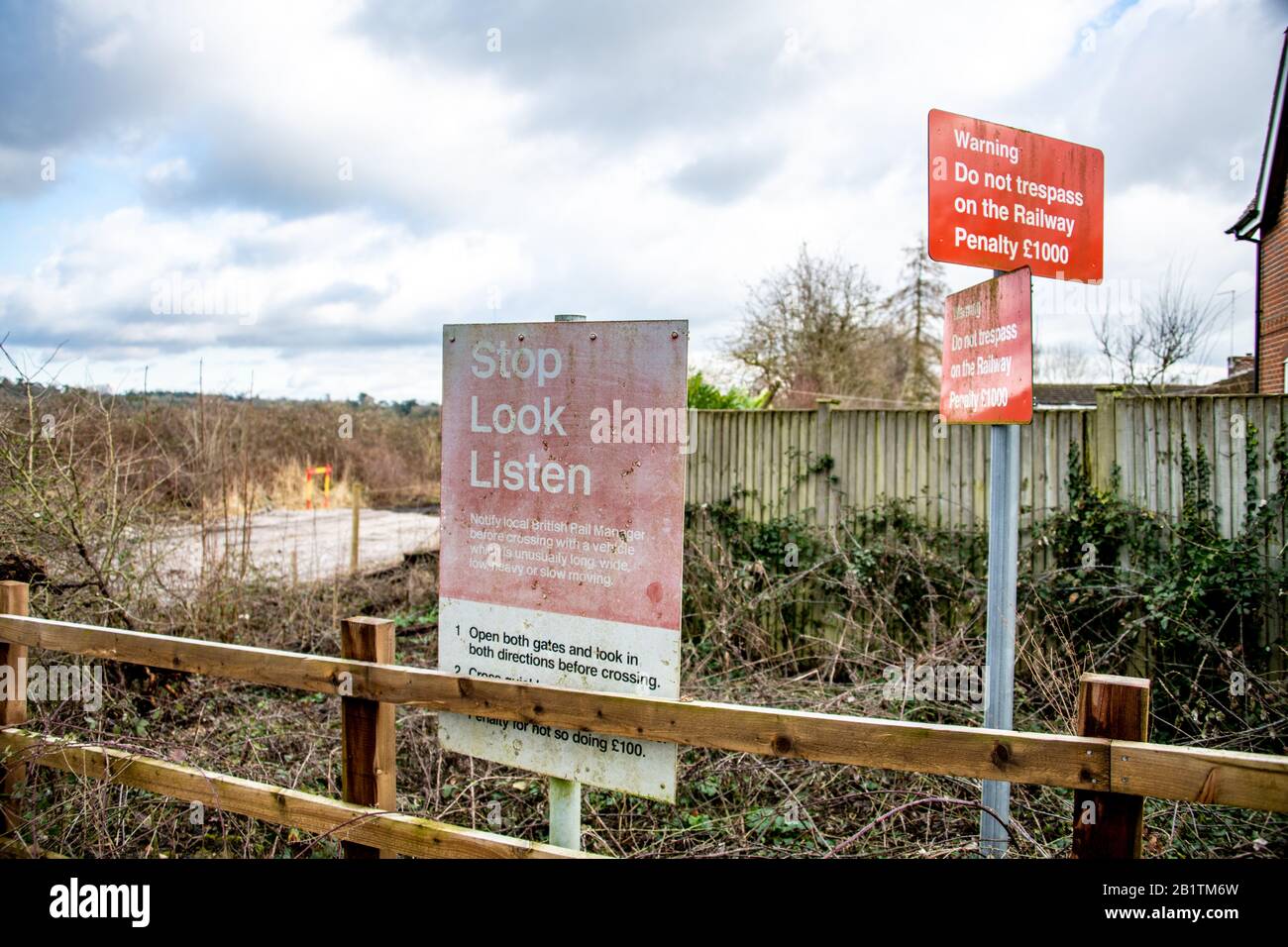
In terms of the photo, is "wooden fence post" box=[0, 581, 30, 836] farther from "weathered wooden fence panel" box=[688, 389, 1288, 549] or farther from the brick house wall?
the brick house wall

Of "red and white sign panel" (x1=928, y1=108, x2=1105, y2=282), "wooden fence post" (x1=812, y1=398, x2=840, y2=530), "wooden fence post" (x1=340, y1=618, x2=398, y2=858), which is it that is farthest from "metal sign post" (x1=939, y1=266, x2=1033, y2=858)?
"wooden fence post" (x1=812, y1=398, x2=840, y2=530)

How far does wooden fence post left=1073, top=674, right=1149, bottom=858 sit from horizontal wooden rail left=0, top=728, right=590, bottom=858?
4.78 ft

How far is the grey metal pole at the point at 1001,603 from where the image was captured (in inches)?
107

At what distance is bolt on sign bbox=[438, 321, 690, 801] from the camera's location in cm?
268

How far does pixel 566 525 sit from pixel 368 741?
1.06m

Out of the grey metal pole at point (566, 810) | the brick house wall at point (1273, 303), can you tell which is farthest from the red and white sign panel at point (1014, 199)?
the brick house wall at point (1273, 303)

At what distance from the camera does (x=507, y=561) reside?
9.65 feet

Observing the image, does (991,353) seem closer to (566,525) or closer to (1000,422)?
(1000,422)

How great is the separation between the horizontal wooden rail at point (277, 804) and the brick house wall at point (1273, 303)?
18950 mm

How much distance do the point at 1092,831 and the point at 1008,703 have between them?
21.0 inches

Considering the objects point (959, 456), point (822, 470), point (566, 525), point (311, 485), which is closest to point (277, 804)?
point (566, 525)
